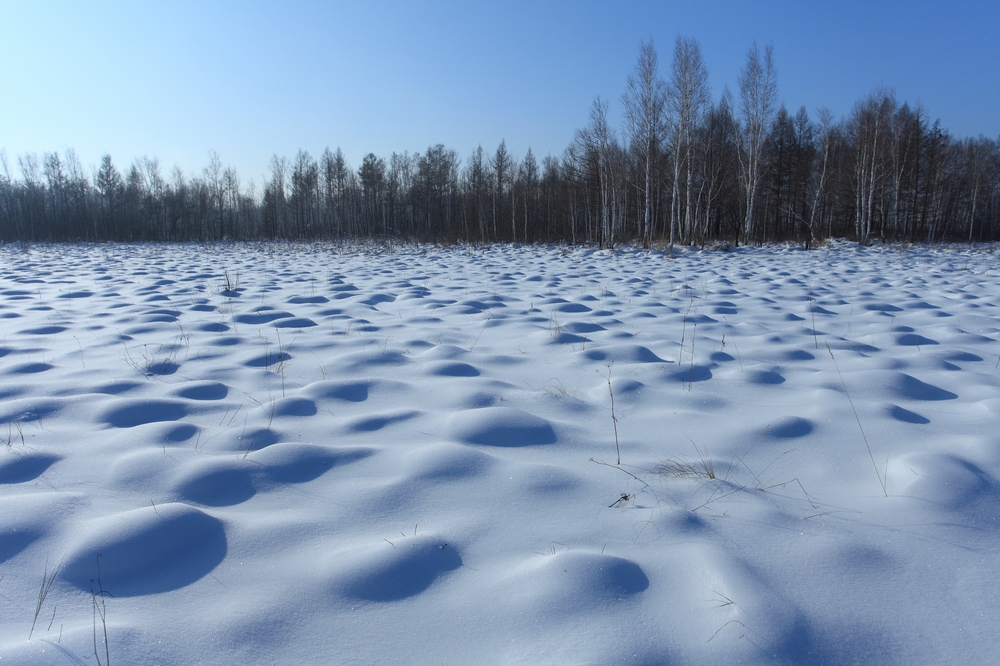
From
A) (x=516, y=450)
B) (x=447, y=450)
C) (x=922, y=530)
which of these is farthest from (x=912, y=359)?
(x=447, y=450)

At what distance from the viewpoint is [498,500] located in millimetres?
1662

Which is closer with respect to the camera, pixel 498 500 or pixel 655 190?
pixel 498 500

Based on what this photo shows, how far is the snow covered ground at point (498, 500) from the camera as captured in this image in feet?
3.71

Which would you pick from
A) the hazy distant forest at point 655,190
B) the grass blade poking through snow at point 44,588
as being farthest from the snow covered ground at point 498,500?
the hazy distant forest at point 655,190

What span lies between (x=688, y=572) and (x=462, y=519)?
26.4 inches

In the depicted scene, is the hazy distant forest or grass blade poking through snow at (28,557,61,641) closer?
grass blade poking through snow at (28,557,61,641)

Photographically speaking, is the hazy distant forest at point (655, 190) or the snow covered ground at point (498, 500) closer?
Answer: the snow covered ground at point (498, 500)

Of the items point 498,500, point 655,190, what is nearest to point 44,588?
point 498,500

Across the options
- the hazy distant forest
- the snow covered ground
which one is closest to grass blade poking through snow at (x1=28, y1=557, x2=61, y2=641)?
the snow covered ground

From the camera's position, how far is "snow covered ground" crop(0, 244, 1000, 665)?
3.71ft

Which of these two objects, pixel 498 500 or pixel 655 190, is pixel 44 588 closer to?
pixel 498 500

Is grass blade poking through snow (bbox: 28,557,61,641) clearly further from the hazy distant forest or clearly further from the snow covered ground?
the hazy distant forest

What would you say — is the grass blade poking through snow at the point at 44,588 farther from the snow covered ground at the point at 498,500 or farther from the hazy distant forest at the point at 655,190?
the hazy distant forest at the point at 655,190

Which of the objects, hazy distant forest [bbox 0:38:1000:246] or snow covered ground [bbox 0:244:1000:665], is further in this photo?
hazy distant forest [bbox 0:38:1000:246]
